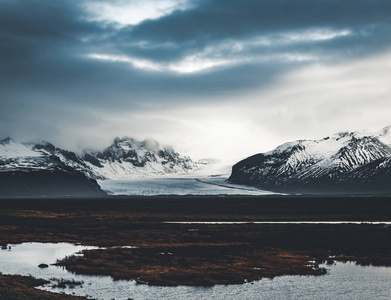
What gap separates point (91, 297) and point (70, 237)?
39.1 meters

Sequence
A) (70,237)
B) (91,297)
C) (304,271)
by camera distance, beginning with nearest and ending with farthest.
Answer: (91,297) < (304,271) < (70,237)

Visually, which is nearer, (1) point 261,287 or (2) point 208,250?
(1) point 261,287

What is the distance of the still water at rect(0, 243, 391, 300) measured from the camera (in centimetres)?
3394

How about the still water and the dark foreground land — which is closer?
the still water

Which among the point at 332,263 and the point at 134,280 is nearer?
the point at 134,280

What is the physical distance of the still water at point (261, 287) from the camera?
3394cm

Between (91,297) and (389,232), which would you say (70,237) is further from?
(389,232)

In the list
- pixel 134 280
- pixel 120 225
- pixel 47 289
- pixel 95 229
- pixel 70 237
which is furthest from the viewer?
pixel 120 225

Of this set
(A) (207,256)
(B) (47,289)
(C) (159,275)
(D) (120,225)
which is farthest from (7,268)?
(D) (120,225)

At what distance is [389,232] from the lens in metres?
72.9

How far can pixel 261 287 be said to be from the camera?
3678 centimetres

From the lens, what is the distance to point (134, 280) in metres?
39.1

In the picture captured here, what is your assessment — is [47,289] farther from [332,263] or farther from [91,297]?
[332,263]

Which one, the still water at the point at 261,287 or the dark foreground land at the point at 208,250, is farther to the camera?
the dark foreground land at the point at 208,250
